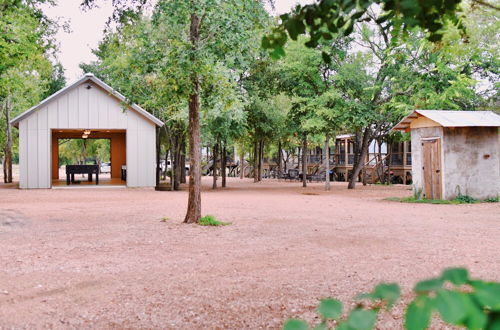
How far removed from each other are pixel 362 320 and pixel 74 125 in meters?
22.9

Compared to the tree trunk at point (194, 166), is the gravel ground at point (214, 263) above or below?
below

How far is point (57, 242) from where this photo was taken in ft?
25.9

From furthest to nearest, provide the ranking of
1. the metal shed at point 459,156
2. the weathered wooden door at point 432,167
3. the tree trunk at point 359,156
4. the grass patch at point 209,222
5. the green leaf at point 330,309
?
the tree trunk at point 359,156 < the weathered wooden door at point 432,167 < the metal shed at point 459,156 < the grass patch at point 209,222 < the green leaf at point 330,309

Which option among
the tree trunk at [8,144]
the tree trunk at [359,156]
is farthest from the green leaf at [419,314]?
the tree trunk at [8,144]

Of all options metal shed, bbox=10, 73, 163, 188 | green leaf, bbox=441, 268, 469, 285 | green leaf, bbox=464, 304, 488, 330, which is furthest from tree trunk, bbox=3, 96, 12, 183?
green leaf, bbox=464, 304, 488, 330

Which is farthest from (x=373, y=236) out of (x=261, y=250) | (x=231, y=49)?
(x=231, y=49)

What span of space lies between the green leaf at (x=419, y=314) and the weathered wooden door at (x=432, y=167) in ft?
52.1

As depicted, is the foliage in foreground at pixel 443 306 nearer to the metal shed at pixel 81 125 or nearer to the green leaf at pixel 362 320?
the green leaf at pixel 362 320

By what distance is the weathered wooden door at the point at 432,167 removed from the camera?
51.4 feet

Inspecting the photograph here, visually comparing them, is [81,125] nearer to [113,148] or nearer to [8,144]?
[8,144]

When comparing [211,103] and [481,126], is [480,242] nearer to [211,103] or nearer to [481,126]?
[211,103]

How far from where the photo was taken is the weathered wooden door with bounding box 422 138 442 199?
51.4ft

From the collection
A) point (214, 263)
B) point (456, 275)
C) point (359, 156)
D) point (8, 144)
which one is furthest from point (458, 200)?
point (8, 144)

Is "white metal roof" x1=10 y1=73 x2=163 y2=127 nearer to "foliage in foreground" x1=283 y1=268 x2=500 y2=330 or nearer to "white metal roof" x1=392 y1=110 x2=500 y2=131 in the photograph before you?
"white metal roof" x1=392 y1=110 x2=500 y2=131
